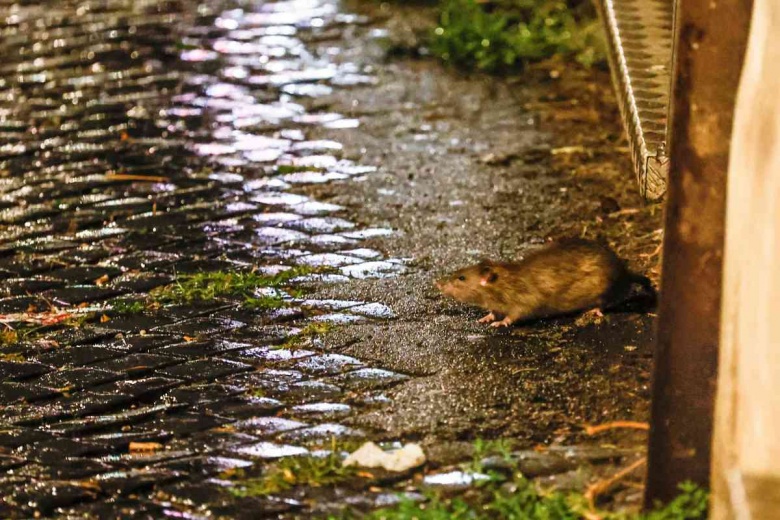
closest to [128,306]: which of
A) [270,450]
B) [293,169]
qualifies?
[270,450]

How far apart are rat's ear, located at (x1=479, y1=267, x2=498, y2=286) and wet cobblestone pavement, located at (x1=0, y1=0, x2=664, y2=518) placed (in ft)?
0.88

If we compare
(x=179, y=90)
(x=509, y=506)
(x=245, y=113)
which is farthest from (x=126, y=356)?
(x=179, y=90)

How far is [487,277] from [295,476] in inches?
69.0

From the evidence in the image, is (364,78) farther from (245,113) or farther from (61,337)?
(61,337)

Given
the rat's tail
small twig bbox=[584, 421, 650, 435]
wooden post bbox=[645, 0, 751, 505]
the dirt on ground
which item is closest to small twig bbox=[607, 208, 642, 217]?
the dirt on ground

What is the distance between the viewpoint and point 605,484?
159 inches

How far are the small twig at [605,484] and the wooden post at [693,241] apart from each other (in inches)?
8.5

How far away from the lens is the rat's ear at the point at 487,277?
5.57 metres

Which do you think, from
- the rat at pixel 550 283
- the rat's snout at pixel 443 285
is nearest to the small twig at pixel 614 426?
the rat at pixel 550 283

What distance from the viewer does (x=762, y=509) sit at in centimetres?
320

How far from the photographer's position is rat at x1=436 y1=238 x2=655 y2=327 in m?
5.48

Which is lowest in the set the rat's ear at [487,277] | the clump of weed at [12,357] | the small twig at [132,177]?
the clump of weed at [12,357]

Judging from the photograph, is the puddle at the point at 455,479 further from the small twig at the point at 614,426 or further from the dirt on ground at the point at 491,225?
the small twig at the point at 614,426

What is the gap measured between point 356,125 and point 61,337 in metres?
3.66
